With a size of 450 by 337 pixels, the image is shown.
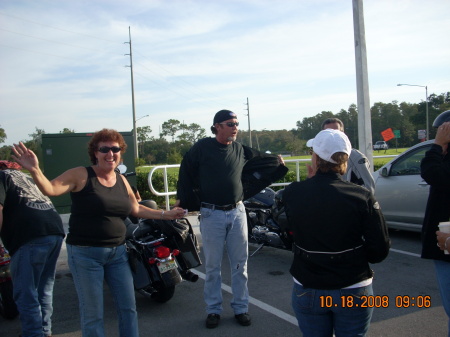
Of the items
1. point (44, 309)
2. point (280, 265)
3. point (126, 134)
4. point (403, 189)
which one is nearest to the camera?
point (44, 309)

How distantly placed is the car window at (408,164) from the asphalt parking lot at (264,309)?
1.75m

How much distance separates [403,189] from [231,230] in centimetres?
422

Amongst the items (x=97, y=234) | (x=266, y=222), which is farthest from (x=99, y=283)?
(x=266, y=222)

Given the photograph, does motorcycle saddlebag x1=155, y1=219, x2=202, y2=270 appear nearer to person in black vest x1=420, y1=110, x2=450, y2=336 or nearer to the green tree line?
person in black vest x1=420, y1=110, x2=450, y2=336

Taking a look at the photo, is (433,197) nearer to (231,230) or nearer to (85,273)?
(231,230)

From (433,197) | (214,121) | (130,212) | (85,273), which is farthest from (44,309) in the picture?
(433,197)

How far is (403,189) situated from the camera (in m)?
7.00

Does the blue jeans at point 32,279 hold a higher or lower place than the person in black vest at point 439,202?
lower

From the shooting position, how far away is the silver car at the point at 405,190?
6.70 m

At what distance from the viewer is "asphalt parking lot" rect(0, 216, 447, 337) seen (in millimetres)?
3775

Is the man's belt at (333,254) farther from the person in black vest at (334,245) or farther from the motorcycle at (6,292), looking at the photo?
the motorcycle at (6,292)

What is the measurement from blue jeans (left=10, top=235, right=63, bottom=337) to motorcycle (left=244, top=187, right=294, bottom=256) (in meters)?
3.18

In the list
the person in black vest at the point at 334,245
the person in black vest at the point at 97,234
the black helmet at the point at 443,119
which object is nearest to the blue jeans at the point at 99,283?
the person in black vest at the point at 97,234

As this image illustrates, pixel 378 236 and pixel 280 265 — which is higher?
pixel 378 236
